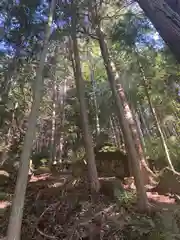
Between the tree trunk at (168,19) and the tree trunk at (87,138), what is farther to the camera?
the tree trunk at (87,138)

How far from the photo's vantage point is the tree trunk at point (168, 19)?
179cm

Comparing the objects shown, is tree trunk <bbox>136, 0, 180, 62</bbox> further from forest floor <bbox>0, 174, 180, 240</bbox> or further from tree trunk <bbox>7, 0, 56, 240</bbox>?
forest floor <bbox>0, 174, 180, 240</bbox>

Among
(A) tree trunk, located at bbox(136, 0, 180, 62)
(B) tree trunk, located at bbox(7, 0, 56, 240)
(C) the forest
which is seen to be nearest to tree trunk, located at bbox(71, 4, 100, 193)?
(C) the forest

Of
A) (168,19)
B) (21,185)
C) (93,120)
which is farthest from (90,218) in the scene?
(93,120)

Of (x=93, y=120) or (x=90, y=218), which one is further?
(x=93, y=120)

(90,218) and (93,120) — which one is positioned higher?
(93,120)

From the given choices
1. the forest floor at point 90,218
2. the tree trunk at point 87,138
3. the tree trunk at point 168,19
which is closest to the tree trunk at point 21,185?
the forest floor at point 90,218

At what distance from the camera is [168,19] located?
1859 mm

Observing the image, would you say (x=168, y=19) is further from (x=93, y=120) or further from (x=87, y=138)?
(x=93, y=120)

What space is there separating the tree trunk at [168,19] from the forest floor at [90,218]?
274 cm

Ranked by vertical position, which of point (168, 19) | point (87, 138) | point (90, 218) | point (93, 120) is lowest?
point (90, 218)

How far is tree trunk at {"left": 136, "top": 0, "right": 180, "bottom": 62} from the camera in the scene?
5.88 ft

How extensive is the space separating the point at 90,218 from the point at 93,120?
303 inches

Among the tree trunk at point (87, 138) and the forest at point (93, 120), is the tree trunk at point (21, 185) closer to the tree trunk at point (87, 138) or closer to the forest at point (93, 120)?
the forest at point (93, 120)
